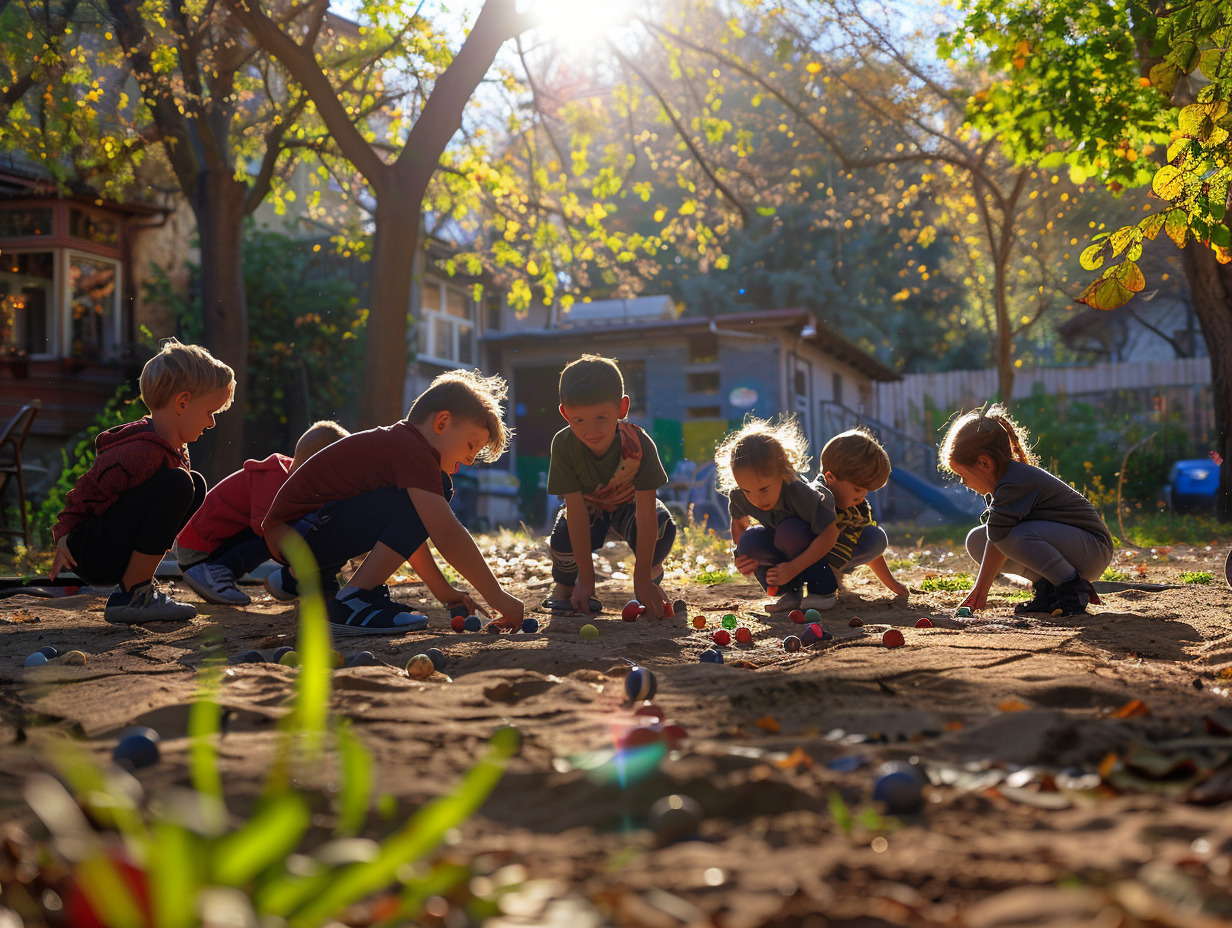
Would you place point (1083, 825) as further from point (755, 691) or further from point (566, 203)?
point (566, 203)

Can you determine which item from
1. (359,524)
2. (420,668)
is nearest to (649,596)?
(359,524)

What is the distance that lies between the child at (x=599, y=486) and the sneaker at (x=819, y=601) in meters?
0.74

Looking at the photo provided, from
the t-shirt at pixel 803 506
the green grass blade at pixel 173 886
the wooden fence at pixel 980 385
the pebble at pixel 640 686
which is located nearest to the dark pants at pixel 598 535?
the t-shirt at pixel 803 506

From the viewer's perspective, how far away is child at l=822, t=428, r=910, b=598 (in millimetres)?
4820

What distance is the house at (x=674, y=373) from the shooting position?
16.9m

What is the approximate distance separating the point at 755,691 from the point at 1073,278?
912 inches

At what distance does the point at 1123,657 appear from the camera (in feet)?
9.76

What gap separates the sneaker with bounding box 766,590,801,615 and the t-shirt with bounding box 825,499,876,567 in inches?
9.9

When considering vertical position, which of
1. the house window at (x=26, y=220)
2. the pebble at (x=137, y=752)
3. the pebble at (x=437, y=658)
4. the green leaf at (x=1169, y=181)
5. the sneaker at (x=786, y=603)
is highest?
the house window at (x=26, y=220)

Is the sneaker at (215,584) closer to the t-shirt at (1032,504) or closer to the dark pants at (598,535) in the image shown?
the dark pants at (598,535)

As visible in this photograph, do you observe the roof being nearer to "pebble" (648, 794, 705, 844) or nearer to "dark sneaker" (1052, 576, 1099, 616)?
"dark sneaker" (1052, 576, 1099, 616)

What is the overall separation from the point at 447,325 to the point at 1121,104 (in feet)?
49.8

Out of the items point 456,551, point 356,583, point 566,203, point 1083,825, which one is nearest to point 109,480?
point 356,583

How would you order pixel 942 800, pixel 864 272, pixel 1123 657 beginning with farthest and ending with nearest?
1. pixel 864 272
2. pixel 1123 657
3. pixel 942 800
